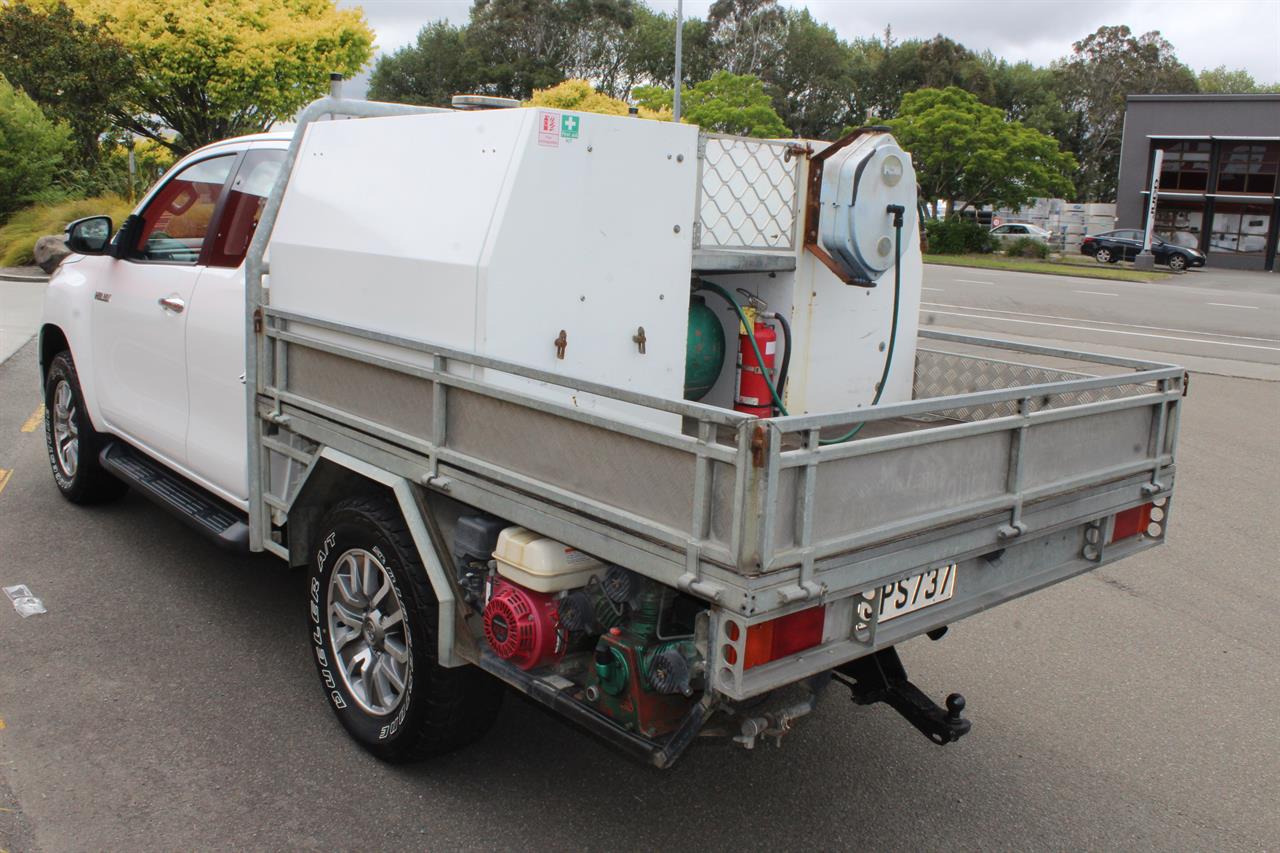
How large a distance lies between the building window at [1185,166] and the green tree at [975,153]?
344cm

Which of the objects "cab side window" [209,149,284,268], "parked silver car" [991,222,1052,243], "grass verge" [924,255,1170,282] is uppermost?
"parked silver car" [991,222,1052,243]

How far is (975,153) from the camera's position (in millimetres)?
42062

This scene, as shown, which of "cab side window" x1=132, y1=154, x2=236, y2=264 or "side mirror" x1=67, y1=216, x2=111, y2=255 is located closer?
"cab side window" x1=132, y1=154, x2=236, y2=264

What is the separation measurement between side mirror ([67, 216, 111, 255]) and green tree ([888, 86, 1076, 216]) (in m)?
38.0

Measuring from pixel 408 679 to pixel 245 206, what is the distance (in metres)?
2.44

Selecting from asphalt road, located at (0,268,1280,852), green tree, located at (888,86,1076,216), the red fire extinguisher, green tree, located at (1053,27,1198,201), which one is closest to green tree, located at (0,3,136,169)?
asphalt road, located at (0,268,1280,852)

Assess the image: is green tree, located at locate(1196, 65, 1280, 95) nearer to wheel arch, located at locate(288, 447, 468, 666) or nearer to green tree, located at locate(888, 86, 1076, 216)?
green tree, located at locate(888, 86, 1076, 216)

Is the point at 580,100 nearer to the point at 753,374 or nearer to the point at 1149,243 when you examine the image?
the point at 1149,243

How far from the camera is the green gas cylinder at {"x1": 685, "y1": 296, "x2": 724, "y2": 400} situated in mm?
4543

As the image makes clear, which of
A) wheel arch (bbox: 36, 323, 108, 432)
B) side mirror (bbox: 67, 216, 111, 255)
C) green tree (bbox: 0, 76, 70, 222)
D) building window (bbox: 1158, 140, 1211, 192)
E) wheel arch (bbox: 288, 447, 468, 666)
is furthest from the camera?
building window (bbox: 1158, 140, 1211, 192)

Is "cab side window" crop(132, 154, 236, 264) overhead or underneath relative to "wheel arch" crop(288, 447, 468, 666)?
overhead

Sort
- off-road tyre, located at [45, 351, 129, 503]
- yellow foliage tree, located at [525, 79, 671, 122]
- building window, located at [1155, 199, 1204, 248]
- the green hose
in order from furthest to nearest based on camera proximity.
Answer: building window, located at [1155, 199, 1204, 248] < yellow foliage tree, located at [525, 79, 671, 122] < off-road tyre, located at [45, 351, 129, 503] < the green hose

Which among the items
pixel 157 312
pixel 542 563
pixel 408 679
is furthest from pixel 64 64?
pixel 542 563

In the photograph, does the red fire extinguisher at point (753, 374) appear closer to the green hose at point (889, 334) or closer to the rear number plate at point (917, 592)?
the green hose at point (889, 334)
